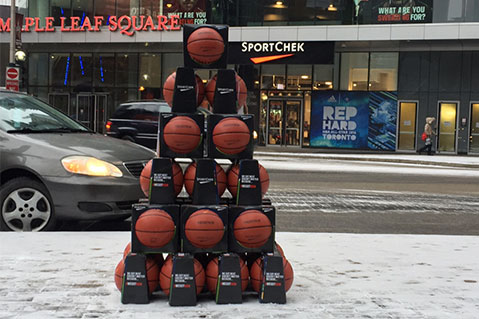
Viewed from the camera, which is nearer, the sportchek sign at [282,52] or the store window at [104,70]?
the sportchek sign at [282,52]

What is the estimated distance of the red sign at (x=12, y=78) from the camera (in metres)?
18.7

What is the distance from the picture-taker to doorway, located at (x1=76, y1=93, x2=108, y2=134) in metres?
36.5

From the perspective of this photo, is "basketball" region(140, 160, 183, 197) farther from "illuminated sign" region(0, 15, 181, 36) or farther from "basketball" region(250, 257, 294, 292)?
"illuminated sign" region(0, 15, 181, 36)

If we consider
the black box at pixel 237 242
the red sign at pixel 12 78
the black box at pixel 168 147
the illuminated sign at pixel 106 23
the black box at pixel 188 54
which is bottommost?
the black box at pixel 237 242

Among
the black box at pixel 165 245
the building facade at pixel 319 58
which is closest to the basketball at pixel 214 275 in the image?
the black box at pixel 165 245

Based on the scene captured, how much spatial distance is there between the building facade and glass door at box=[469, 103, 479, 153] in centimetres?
5

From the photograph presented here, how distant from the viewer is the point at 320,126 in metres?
32.7

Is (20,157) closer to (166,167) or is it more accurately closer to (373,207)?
(166,167)

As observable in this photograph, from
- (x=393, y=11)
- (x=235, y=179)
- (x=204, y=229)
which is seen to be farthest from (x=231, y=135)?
(x=393, y=11)

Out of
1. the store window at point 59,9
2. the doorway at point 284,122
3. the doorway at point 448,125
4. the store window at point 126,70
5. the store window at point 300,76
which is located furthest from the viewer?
the store window at point 59,9

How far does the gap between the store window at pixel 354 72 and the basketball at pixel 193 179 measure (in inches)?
1137

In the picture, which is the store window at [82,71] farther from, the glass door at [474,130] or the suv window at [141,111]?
the glass door at [474,130]

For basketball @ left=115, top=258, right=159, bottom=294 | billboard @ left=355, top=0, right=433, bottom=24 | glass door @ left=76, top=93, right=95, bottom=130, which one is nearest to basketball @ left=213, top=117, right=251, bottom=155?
basketball @ left=115, top=258, right=159, bottom=294

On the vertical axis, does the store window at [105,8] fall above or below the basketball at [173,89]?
above
